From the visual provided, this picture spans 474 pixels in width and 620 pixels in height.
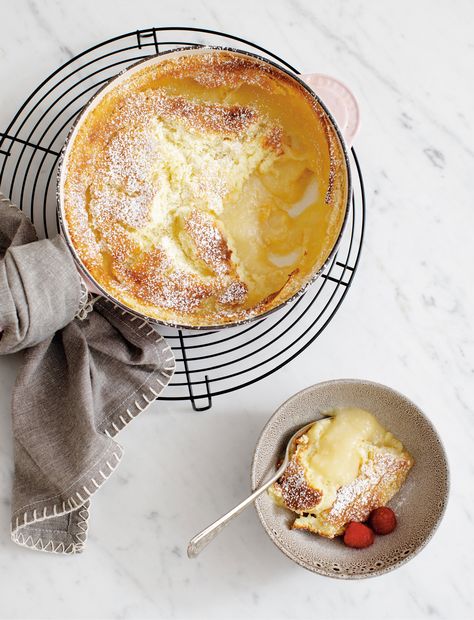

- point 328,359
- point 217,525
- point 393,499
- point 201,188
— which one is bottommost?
point 217,525

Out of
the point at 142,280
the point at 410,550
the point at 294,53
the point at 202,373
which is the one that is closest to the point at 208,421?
the point at 202,373

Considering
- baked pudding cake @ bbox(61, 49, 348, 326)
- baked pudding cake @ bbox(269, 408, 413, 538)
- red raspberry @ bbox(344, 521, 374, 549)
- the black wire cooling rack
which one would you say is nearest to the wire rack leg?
the black wire cooling rack

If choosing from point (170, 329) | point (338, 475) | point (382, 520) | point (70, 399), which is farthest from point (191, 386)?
point (382, 520)

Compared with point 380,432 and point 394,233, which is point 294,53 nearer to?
point 394,233

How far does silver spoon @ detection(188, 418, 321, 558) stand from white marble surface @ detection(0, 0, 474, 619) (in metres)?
0.12

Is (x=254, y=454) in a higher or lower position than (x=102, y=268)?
lower

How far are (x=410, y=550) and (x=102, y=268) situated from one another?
0.85 meters

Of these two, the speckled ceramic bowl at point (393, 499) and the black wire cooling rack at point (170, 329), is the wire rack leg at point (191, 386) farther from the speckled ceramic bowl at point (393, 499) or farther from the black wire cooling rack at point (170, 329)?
the speckled ceramic bowl at point (393, 499)

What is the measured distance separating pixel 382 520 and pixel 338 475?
138 millimetres

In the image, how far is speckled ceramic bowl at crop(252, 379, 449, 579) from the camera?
151cm

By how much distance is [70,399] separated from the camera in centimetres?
152

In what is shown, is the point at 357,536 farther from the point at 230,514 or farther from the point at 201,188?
the point at 201,188

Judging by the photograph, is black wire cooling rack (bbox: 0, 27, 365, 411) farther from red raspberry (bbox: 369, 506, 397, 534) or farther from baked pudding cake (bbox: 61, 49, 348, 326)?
red raspberry (bbox: 369, 506, 397, 534)

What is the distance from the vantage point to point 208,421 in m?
1.65
